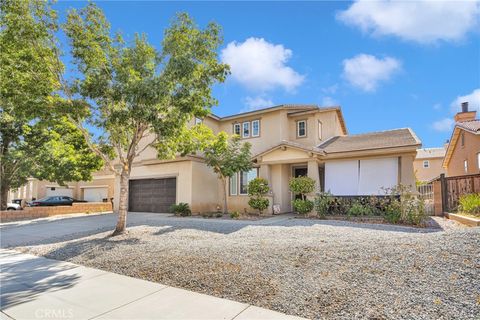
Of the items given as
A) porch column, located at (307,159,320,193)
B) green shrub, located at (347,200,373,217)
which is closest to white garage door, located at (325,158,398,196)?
porch column, located at (307,159,320,193)

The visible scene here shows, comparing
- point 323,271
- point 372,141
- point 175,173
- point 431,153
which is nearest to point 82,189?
point 175,173

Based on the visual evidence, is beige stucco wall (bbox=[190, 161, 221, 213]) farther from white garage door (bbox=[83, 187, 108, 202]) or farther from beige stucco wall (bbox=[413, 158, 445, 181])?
beige stucco wall (bbox=[413, 158, 445, 181])

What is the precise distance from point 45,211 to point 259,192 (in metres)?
14.2

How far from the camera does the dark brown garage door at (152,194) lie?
18828 millimetres

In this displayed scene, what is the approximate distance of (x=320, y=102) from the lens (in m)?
18.8

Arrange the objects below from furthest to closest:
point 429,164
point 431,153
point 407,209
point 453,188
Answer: point 431,153 < point 429,164 < point 453,188 < point 407,209

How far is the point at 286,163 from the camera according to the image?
55.7ft

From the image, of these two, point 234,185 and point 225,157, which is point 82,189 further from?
point 225,157

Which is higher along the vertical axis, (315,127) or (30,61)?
(30,61)

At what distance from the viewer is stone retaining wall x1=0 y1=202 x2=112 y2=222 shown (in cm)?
1739

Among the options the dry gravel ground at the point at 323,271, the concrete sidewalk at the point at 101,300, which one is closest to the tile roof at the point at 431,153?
the dry gravel ground at the point at 323,271

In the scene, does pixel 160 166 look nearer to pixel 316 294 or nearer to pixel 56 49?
pixel 56 49

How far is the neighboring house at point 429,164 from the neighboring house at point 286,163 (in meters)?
20.8

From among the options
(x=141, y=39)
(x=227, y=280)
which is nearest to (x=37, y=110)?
(x=141, y=39)
